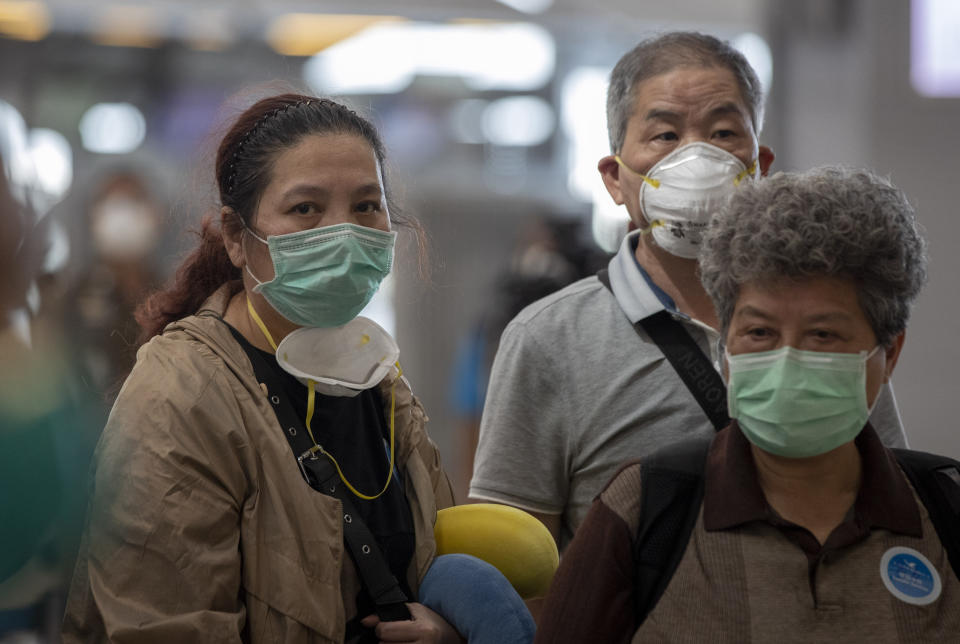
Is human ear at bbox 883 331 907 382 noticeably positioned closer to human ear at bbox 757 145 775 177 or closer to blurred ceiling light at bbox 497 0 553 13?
human ear at bbox 757 145 775 177

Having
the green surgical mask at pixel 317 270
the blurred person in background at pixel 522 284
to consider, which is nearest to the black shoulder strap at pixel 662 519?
the green surgical mask at pixel 317 270

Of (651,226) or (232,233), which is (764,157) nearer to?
(651,226)

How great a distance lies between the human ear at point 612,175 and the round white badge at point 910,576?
1.21 metres

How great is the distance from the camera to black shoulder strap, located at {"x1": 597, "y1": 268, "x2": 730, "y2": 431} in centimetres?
251

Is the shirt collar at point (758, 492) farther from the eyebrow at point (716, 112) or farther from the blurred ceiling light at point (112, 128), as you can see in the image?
the blurred ceiling light at point (112, 128)

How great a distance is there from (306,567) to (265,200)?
30.6 inches

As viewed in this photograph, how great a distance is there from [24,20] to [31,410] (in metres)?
7.73

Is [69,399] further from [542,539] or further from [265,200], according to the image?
[542,539]

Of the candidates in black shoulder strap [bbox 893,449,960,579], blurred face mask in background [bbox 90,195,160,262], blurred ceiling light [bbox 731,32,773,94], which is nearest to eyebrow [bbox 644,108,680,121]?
black shoulder strap [bbox 893,449,960,579]

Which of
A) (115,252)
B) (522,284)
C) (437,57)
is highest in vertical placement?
(437,57)

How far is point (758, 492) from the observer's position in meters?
2.00

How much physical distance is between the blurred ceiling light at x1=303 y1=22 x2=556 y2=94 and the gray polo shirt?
21.0ft

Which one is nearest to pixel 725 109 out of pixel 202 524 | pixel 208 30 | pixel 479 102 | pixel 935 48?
pixel 202 524

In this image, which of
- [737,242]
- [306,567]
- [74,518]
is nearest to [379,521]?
[306,567]
